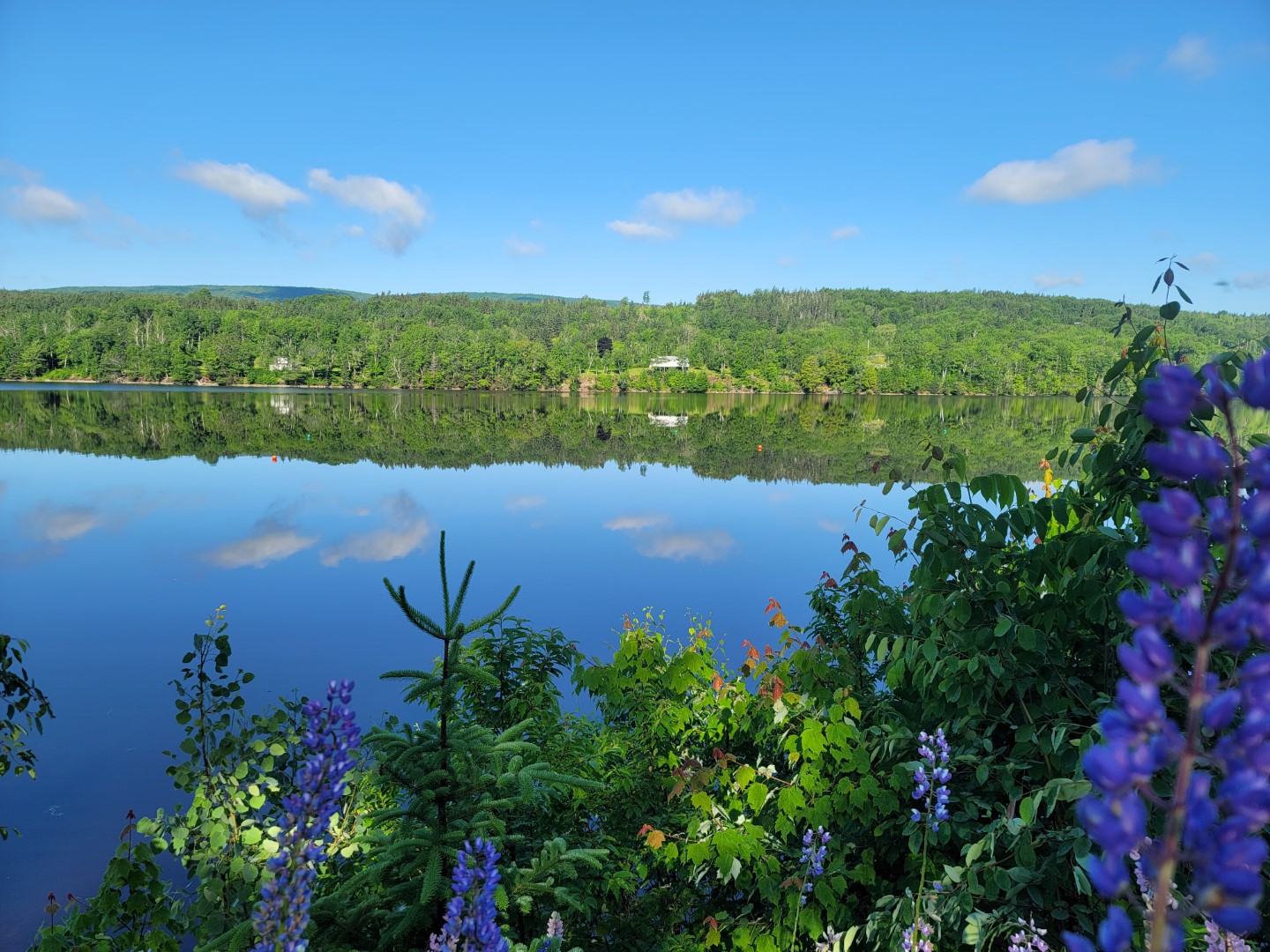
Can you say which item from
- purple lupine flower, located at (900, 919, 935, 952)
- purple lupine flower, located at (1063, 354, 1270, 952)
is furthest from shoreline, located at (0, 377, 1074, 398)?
purple lupine flower, located at (1063, 354, 1270, 952)

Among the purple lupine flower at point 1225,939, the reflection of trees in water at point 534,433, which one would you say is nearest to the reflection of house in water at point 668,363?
the reflection of trees in water at point 534,433

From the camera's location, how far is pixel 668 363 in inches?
4803

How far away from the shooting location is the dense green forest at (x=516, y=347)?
96.4 meters

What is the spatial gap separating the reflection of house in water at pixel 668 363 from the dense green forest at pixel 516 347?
121cm

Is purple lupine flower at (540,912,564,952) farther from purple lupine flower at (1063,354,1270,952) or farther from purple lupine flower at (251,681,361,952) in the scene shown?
purple lupine flower at (1063,354,1270,952)

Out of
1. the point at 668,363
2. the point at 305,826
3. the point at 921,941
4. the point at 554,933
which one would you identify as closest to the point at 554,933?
the point at 554,933

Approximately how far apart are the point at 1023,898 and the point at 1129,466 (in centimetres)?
181

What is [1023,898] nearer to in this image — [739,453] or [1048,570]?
[1048,570]

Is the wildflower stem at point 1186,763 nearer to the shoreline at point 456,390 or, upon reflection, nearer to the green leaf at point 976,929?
the green leaf at point 976,929

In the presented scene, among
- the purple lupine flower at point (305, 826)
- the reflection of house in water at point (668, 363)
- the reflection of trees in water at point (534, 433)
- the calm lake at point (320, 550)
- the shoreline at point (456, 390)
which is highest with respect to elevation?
the reflection of house in water at point (668, 363)

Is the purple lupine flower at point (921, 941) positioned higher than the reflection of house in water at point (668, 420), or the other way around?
the reflection of house in water at point (668, 420)

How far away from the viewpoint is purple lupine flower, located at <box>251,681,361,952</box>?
54.6 inches

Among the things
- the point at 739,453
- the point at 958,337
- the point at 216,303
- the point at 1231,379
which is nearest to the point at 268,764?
the point at 1231,379

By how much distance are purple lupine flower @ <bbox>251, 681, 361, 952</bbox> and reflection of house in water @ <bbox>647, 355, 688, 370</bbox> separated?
393ft
